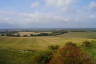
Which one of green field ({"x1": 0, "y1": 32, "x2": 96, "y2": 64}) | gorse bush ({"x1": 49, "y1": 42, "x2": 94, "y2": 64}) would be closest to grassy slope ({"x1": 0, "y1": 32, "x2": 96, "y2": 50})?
green field ({"x1": 0, "y1": 32, "x2": 96, "y2": 64})

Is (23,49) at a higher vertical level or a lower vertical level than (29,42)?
lower

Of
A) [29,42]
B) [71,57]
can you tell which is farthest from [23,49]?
[71,57]

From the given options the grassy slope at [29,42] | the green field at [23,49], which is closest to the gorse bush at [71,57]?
the green field at [23,49]

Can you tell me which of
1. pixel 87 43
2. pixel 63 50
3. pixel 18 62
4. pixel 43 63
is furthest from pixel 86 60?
pixel 87 43

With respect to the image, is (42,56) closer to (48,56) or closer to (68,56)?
(48,56)

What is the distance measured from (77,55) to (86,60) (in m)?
1.52

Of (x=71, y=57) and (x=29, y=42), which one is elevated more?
(x=71, y=57)

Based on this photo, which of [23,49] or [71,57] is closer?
[71,57]

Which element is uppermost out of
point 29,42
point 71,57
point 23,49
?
point 71,57

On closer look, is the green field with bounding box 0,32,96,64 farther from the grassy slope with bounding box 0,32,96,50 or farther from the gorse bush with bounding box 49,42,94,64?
the gorse bush with bounding box 49,42,94,64

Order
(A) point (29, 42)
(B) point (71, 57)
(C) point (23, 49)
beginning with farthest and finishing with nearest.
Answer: (A) point (29, 42) → (C) point (23, 49) → (B) point (71, 57)

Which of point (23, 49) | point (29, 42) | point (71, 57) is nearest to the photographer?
point (71, 57)

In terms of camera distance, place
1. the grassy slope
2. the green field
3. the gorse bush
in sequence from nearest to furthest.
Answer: the gorse bush
the green field
the grassy slope

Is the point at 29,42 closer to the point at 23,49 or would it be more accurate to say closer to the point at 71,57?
the point at 23,49
